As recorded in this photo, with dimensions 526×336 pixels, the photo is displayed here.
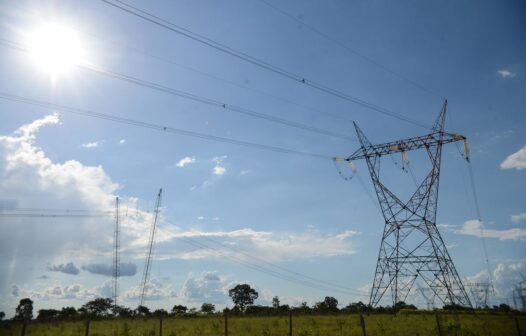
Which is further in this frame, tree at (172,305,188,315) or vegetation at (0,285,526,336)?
tree at (172,305,188,315)

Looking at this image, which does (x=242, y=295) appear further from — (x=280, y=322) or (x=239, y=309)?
(x=280, y=322)

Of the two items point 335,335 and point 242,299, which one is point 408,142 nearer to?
point 335,335

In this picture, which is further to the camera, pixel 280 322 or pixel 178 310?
pixel 178 310

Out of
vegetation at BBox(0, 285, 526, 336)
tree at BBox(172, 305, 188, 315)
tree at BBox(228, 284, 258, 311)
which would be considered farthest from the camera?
tree at BBox(228, 284, 258, 311)

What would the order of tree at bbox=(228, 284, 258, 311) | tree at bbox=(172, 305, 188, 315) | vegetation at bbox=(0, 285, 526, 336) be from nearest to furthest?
1. vegetation at bbox=(0, 285, 526, 336)
2. tree at bbox=(172, 305, 188, 315)
3. tree at bbox=(228, 284, 258, 311)

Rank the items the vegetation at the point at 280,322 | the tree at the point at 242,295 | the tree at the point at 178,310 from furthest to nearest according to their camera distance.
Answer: the tree at the point at 242,295 → the tree at the point at 178,310 → the vegetation at the point at 280,322

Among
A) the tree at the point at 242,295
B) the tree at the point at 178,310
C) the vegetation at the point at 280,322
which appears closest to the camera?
the vegetation at the point at 280,322

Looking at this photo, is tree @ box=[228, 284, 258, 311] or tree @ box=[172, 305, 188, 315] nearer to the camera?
tree @ box=[172, 305, 188, 315]

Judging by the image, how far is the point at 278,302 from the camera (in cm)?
12406

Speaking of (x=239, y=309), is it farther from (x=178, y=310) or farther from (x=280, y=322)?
(x=280, y=322)

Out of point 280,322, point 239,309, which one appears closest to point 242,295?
point 239,309

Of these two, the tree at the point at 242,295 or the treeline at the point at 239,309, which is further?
the tree at the point at 242,295

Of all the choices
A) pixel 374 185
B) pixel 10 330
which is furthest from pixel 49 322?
pixel 374 185

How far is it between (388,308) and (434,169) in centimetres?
2677
